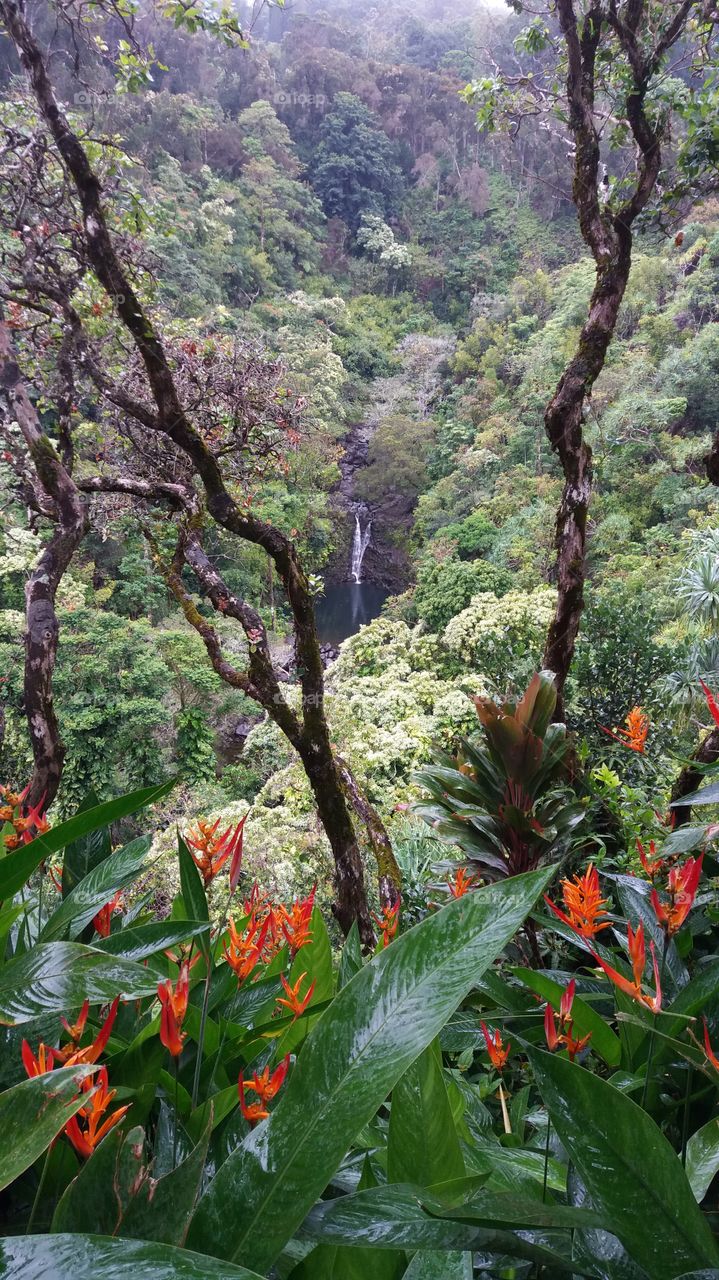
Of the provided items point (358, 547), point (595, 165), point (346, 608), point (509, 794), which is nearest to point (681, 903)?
point (509, 794)

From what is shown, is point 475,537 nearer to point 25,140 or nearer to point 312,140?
point 25,140

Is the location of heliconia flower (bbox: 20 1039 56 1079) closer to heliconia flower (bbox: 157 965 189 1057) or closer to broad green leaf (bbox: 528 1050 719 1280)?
heliconia flower (bbox: 157 965 189 1057)

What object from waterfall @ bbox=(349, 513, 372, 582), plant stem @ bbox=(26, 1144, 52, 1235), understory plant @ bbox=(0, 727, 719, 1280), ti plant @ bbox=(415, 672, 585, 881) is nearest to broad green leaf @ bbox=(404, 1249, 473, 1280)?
understory plant @ bbox=(0, 727, 719, 1280)

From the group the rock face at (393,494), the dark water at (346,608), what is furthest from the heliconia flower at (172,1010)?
the rock face at (393,494)

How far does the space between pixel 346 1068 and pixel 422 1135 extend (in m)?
0.14

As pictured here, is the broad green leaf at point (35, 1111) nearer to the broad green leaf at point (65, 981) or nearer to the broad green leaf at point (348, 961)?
the broad green leaf at point (65, 981)

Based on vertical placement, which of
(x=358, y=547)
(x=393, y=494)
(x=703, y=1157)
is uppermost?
(x=393, y=494)

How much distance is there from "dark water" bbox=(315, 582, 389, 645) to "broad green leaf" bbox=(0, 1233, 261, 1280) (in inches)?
508

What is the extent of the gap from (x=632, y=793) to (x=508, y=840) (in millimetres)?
359

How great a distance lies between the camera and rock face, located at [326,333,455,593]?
48.8 ft

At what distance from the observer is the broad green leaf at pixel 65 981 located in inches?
17.3

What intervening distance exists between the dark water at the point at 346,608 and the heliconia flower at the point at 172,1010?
12.7 m

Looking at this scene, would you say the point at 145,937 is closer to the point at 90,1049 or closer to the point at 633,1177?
the point at 90,1049

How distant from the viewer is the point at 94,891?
2.14 ft
